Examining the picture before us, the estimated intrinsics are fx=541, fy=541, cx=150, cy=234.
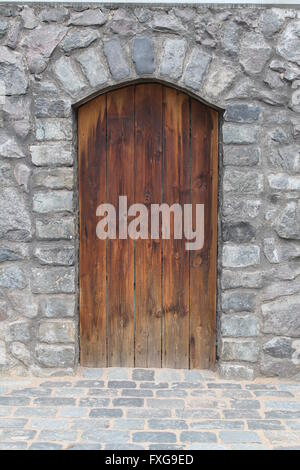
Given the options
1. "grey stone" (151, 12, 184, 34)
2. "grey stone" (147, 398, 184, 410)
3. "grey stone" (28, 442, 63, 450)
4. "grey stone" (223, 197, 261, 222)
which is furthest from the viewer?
"grey stone" (223, 197, 261, 222)

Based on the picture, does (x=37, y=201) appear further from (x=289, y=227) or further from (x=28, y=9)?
(x=289, y=227)

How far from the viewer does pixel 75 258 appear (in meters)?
3.69

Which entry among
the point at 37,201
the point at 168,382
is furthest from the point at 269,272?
the point at 37,201

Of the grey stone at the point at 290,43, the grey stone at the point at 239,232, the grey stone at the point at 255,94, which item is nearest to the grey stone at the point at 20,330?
the grey stone at the point at 239,232

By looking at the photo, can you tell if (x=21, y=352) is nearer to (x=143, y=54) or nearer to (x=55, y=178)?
(x=55, y=178)

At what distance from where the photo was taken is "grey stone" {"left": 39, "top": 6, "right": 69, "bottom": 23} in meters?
3.50

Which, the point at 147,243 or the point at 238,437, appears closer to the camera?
the point at 238,437

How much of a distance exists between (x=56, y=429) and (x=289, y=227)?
1911 millimetres

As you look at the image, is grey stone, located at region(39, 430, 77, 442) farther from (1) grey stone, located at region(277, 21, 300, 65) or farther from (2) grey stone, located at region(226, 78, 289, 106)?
(1) grey stone, located at region(277, 21, 300, 65)

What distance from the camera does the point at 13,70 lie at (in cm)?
354

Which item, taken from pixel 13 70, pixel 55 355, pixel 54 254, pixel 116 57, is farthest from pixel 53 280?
pixel 116 57

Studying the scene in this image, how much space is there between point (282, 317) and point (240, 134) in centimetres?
125

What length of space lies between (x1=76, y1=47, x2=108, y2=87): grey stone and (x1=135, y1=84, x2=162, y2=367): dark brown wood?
281 millimetres

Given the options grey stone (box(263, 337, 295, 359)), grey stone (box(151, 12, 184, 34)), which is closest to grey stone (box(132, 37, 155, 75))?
grey stone (box(151, 12, 184, 34))
